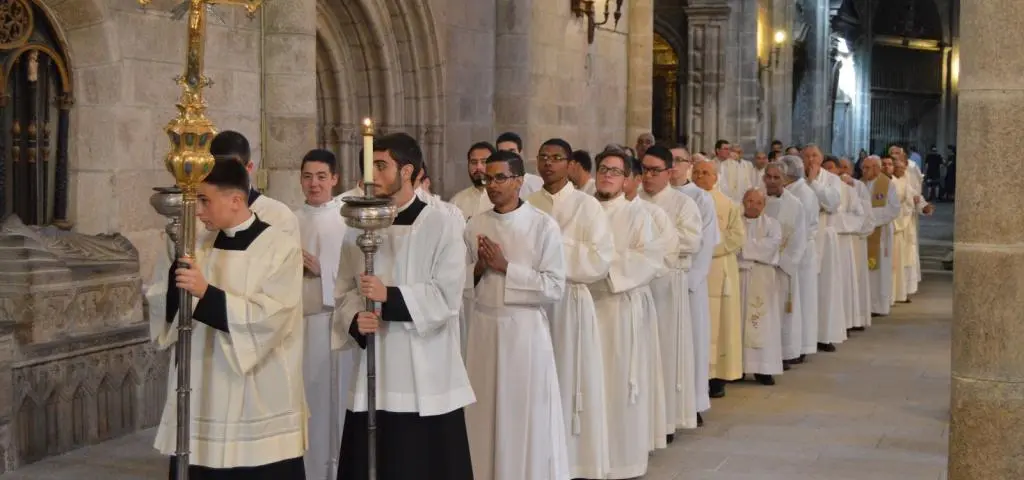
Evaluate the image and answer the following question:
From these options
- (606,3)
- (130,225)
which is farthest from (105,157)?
(606,3)

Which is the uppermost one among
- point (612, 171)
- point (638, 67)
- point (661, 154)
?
point (638, 67)

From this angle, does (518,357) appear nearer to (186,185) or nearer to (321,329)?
(321,329)

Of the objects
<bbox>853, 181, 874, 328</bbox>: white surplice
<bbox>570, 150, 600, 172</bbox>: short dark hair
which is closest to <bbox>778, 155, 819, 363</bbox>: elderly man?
<bbox>853, 181, 874, 328</bbox>: white surplice

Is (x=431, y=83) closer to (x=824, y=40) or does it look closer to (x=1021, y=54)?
(x=1021, y=54)

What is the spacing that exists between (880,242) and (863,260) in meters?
0.88

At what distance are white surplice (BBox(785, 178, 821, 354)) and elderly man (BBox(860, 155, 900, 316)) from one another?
120 inches

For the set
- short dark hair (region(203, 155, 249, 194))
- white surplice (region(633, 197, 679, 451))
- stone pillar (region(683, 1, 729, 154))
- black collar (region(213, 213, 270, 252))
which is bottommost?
white surplice (region(633, 197, 679, 451))

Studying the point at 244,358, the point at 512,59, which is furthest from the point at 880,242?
the point at 244,358

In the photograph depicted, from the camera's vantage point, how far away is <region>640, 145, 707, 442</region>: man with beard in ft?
28.6

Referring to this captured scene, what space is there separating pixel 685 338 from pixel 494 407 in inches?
99.7

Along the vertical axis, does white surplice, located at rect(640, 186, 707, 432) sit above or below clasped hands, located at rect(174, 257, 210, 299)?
below

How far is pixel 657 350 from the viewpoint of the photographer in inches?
324

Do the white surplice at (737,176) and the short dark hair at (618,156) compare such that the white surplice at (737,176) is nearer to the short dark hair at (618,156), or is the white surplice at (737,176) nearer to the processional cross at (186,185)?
the short dark hair at (618,156)

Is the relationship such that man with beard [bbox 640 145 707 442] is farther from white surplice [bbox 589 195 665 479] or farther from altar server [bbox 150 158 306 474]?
altar server [bbox 150 158 306 474]
